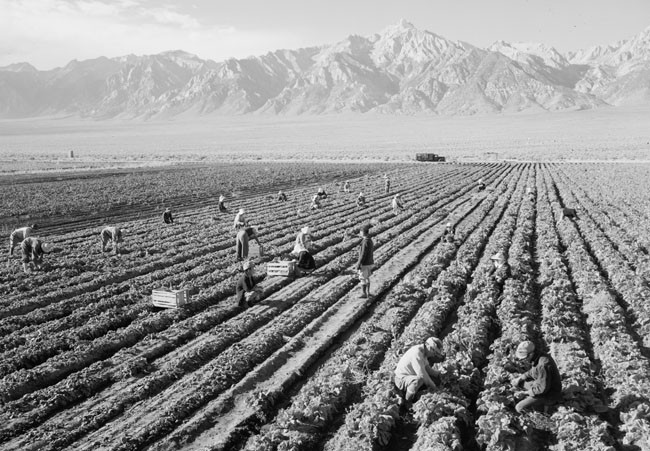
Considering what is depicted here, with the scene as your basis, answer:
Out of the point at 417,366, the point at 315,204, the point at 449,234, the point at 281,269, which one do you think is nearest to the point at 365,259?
the point at 281,269

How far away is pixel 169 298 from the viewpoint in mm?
14516

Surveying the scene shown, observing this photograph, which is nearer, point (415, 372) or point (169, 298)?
point (415, 372)

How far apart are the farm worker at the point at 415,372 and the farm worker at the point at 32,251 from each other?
14371 mm

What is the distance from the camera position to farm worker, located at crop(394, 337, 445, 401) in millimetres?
9562

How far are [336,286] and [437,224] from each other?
40.6ft

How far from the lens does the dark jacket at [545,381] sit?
9031 mm

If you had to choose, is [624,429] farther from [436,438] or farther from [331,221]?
[331,221]

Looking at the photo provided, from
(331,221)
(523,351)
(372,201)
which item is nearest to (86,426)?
(523,351)

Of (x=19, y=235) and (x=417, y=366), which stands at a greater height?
(x=19, y=235)

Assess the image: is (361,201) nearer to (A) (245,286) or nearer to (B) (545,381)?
(A) (245,286)

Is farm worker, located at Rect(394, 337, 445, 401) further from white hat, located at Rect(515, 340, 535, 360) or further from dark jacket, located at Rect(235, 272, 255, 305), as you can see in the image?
dark jacket, located at Rect(235, 272, 255, 305)

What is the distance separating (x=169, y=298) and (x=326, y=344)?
4.73 meters

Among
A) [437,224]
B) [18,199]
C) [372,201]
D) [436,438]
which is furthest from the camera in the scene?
[18,199]

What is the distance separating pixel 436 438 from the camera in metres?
8.26
